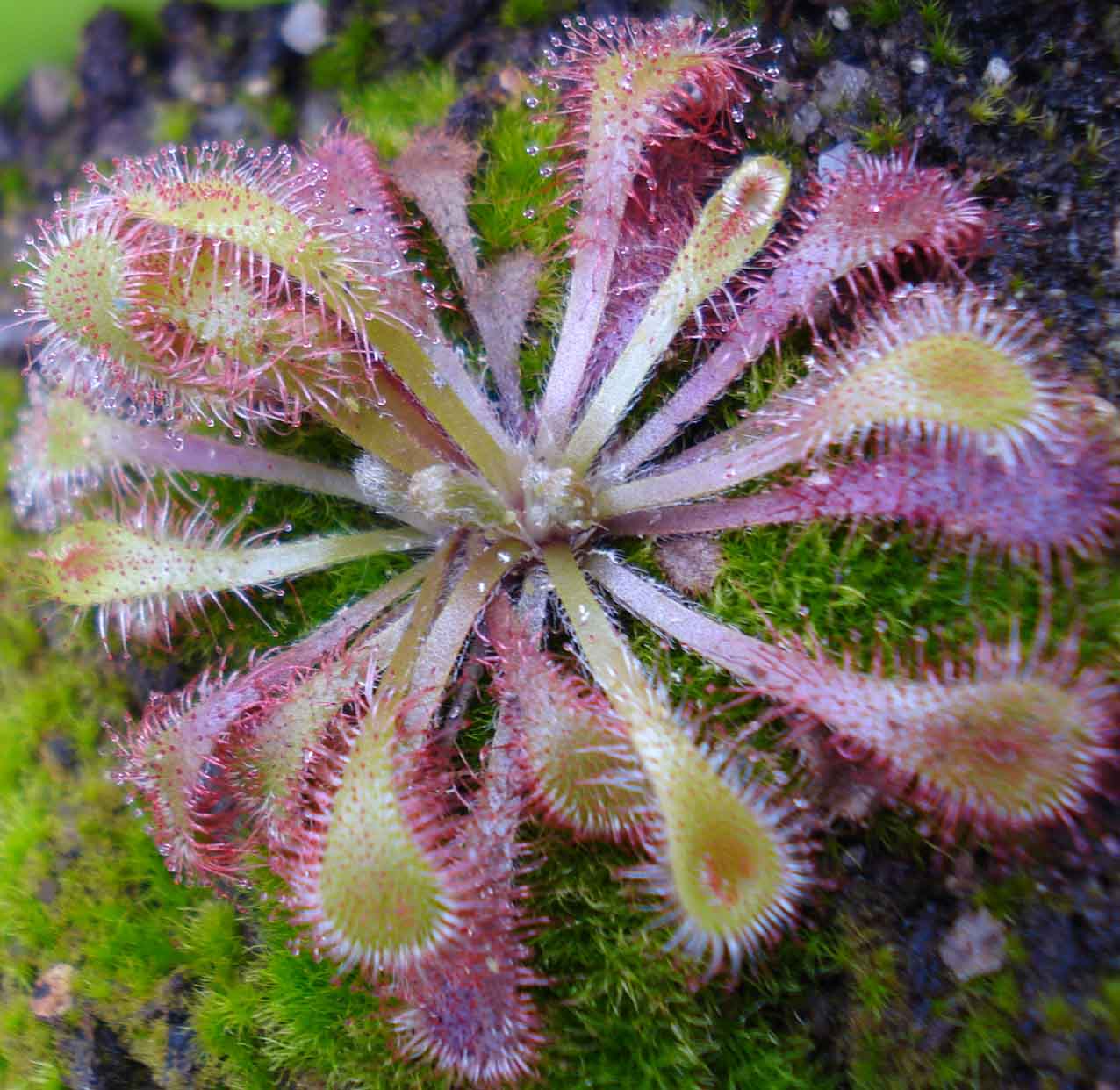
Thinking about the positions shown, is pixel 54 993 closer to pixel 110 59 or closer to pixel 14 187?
pixel 14 187

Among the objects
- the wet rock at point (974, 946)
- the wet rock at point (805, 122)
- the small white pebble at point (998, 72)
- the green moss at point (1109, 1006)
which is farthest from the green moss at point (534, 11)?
the green moss at point (1109, 1006)

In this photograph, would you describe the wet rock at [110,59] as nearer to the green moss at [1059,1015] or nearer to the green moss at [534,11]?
the green moss at [534,11]

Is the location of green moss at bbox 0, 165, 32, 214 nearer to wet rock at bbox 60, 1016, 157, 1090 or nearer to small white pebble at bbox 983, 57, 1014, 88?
wet rock at bbox 60, 1016, 157, 1090

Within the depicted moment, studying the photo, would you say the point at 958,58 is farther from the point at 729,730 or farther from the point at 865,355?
the point at 729,730

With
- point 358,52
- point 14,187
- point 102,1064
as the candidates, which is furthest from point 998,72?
point 14,187

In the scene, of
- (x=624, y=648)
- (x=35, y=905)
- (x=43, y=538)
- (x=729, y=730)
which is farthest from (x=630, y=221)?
(x=35, y=905)
